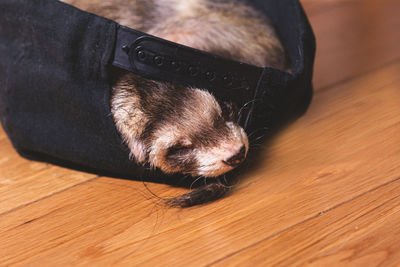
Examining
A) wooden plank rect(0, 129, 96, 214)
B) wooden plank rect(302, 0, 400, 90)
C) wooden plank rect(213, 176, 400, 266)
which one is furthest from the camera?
wooden plank rect(302, 0, 400, 90)

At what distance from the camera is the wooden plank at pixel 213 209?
2.43ft

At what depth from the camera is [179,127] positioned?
793 millimetres

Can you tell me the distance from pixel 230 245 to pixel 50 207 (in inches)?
13.9

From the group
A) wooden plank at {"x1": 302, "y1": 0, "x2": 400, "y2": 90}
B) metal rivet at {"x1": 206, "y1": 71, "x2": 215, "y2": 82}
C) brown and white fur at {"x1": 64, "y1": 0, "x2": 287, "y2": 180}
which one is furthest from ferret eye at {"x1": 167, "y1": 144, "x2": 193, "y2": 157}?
wooden plank at {"x1": 302, "y1": 0, "x2": 400, "y2": 90}

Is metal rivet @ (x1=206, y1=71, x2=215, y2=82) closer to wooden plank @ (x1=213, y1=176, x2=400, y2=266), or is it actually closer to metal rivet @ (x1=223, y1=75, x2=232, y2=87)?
metal rivet @ (x1=223, y1=75, x2=232, y2=87)

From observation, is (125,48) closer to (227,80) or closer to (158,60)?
(158,60)

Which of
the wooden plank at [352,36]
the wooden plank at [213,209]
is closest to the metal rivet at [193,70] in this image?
the wooden plank at [213,209]

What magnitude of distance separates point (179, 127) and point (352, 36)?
874mm

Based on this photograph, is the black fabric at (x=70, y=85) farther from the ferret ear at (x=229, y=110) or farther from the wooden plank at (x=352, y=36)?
the wooden plank at (x=352, y=36)

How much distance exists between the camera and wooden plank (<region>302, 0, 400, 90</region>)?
1248mm

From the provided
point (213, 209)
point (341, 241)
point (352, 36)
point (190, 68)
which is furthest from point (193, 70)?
point (352, 36)

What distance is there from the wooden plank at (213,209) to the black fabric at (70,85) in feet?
0.22

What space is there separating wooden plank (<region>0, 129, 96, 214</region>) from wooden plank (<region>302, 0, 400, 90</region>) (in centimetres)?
65

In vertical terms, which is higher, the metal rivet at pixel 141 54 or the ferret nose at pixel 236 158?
the metal rivet at pixel 141 54
